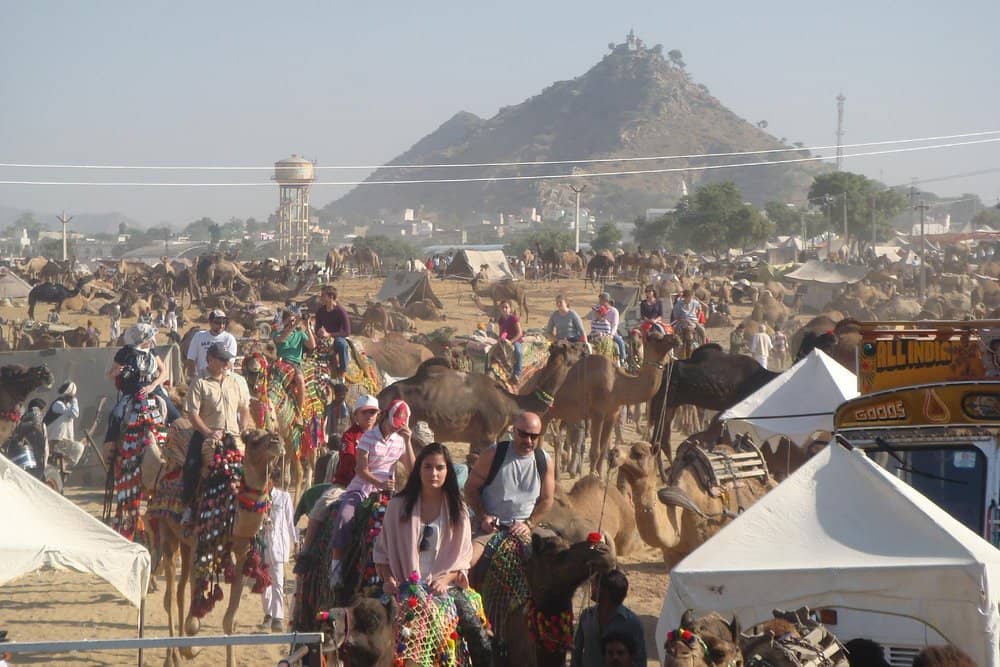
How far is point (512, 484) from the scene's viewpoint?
25.7 feet

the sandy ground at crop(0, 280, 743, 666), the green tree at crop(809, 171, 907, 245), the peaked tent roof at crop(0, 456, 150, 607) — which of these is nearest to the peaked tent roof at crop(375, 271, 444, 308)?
the sandy ground at crop(0, 280, 743, 666)

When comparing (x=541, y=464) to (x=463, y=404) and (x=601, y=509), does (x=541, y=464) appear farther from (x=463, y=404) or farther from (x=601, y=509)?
(x=463, y=404)

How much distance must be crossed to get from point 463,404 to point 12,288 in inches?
1355

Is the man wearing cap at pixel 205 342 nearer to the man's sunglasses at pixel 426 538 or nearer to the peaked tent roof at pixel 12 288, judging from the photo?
the man's sunglasses at pixel 426 538

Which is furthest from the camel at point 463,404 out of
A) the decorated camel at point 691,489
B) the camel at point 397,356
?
the camel at point 397,356

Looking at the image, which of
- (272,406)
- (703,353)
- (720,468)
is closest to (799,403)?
(720,468)

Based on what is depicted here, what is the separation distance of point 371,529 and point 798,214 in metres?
108

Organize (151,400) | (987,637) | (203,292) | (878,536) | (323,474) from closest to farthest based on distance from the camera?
1. (987,637)
2. (878,536)
3. (323,474)
4. (151,400)
5. (203,292)

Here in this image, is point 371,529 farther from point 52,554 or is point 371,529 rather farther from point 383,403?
point 383,403

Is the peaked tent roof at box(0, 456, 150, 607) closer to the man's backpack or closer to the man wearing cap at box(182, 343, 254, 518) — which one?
the man's backpack

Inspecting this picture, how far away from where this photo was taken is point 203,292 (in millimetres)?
46188

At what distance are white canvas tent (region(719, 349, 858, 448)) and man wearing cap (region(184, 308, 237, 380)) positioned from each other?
197 inches

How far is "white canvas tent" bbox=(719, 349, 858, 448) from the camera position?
12578 millimetres

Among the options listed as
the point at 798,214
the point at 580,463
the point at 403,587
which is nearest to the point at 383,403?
the point at 580,463
